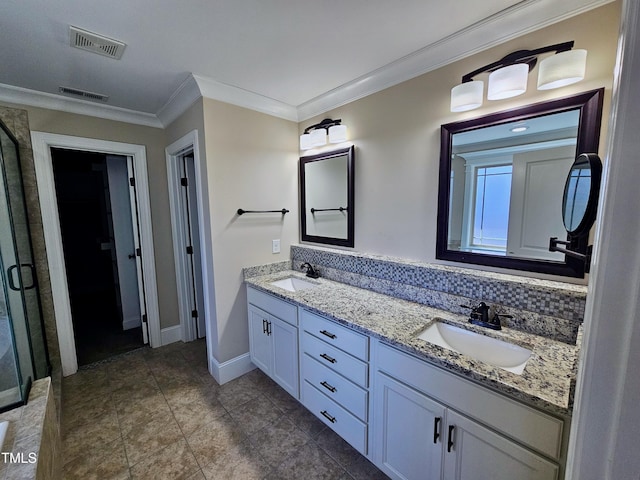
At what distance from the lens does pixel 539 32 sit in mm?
1373

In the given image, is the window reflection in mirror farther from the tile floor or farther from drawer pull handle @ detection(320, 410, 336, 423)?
the tile floor

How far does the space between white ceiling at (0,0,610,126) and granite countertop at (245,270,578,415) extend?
61.1 inches

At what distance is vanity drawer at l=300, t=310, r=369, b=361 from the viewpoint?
4.94 ft

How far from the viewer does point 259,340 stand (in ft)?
7.69

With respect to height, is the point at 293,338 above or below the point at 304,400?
above

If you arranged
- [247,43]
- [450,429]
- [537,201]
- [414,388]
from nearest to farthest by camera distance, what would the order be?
[450,429], [414,388], [537,201], [247,43]

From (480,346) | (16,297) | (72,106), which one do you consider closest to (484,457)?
(480,346)

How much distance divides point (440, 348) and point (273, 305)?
127cm

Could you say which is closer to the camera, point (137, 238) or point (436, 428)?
point (436, 428)

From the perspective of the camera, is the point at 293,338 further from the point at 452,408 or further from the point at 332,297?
the point at 452,408

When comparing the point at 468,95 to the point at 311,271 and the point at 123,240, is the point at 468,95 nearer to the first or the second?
the point at 311,271

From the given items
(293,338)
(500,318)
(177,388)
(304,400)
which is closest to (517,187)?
(500,318)

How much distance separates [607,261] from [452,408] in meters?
1.13

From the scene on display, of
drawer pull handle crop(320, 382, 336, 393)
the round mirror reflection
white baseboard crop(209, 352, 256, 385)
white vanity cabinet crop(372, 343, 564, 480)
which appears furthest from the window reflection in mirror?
white baseboard crop(209, 352, 256, 385)
